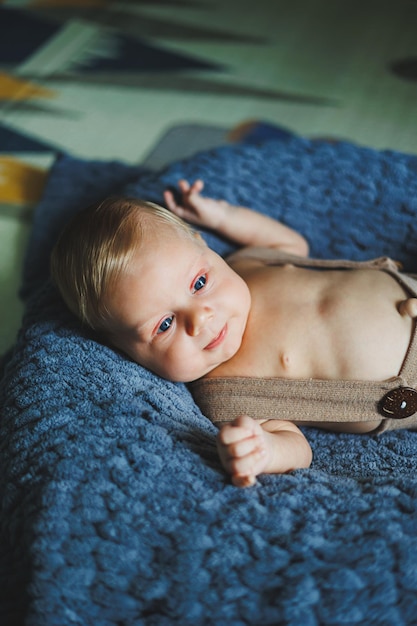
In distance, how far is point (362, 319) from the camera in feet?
3.29

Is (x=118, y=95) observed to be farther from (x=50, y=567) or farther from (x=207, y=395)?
(x=50, y=567)

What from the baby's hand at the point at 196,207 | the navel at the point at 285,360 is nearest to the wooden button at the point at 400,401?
the navel at the point at 285,360

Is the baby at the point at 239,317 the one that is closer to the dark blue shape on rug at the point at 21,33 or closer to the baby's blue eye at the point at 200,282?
the baby's blue eye at the point at 200,282

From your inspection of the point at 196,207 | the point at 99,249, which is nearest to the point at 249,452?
the point at 99,249

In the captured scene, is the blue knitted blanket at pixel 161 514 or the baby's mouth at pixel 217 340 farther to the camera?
the baby's mouth at pixel 217 340

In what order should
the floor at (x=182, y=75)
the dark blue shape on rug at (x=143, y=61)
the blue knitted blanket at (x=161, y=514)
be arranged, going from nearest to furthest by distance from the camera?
the blue knitted blanket at (x=161, y=514) < the floor at (x=182, y=75) < the dark blue shape on rug at (x=143, y=61)

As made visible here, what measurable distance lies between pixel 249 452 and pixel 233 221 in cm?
47

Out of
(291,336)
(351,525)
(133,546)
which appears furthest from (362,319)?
(133,546)

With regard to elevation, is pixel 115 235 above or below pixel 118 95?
above

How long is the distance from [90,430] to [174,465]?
99 millimetres

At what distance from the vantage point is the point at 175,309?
925mm

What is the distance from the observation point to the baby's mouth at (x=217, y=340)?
953 mm

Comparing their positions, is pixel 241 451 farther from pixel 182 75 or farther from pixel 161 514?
pixel 182 75

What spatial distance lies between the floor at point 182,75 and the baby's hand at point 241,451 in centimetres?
72
